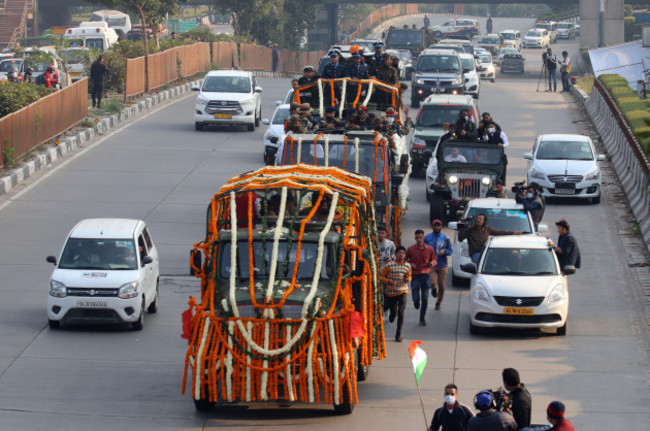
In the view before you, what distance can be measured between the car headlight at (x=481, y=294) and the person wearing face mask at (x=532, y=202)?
4824mm

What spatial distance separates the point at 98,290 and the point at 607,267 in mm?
10121

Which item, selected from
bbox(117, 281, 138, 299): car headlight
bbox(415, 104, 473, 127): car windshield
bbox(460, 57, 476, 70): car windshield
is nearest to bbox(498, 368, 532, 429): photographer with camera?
bbox(117, 281, 138, 299): car headlight

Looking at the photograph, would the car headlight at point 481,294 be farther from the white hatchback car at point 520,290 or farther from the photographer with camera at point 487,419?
the photographer with camera at point 487,419

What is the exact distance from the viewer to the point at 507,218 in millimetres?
22547

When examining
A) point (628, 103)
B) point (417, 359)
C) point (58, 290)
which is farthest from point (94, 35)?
point (417, 359)

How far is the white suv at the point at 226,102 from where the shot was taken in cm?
3884

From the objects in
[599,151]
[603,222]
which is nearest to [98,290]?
[603,222]

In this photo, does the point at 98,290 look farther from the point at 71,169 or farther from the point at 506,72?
the point at 506,72

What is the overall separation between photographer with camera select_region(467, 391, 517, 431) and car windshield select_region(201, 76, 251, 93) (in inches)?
1167

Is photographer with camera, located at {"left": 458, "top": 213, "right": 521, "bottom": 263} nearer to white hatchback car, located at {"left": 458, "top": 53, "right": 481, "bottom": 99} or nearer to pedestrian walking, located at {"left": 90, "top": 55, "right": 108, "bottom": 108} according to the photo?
pedestrian walking, located at {"left": 90, "top": 55, "right": 108, "bottom": 108}

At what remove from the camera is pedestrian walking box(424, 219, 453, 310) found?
19719 mm

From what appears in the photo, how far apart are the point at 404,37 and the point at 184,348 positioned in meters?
48.7

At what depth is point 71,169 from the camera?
32.0 m

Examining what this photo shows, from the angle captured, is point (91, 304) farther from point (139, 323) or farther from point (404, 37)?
point (404, 37)
